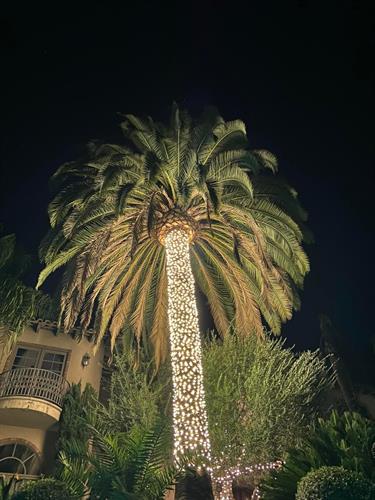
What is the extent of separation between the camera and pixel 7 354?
15.8 meters

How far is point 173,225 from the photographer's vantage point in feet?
34.7

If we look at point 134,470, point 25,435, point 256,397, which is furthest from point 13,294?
point 134,470

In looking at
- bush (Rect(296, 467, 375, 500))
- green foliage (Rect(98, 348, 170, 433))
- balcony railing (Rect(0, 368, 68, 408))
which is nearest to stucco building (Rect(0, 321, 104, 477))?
balcony railing (Rect(0, 368, 68, 408))

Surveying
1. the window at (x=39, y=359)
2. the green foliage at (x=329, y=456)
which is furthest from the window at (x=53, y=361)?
the green foliage at (x=329, y=456)

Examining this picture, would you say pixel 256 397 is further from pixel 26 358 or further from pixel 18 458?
pixel 26 358

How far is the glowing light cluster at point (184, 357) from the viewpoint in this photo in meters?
8.45

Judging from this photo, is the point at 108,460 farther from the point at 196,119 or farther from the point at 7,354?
the point at 7,354

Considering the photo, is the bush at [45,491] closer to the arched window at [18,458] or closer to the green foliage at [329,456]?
the green foliage at [329,456]

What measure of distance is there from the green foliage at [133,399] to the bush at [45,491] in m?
6.56

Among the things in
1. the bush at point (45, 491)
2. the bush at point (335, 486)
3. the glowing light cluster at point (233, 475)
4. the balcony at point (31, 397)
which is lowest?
the bush at point (335, 486)

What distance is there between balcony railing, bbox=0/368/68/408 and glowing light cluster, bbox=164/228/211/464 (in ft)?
26.2

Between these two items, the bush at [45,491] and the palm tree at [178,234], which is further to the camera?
the palm tree at [178,234]

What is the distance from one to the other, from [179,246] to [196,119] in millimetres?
4133

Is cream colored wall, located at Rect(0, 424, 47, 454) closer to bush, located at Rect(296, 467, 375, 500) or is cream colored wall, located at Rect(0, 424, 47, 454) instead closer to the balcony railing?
the balcony railing
